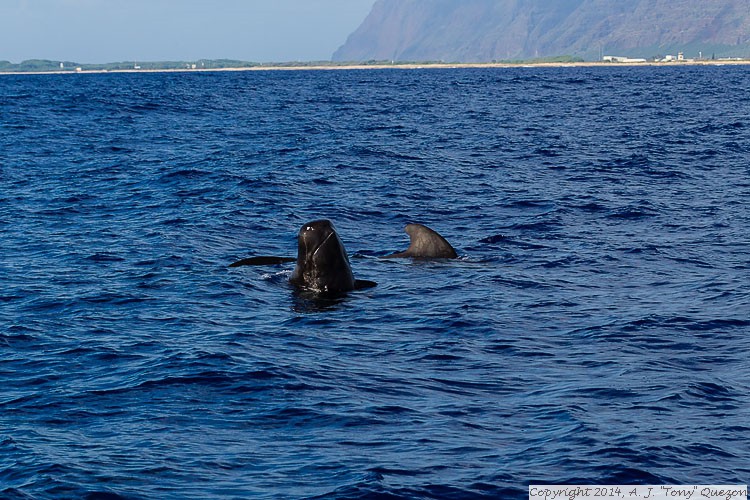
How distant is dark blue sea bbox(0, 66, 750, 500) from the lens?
10281 mm

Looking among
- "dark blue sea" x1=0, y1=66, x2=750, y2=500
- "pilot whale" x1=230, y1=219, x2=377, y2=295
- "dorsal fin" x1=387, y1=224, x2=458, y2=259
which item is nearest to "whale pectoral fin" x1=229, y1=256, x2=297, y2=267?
"dark blue sea" x1=0, y1=66, x2=750, y2=500

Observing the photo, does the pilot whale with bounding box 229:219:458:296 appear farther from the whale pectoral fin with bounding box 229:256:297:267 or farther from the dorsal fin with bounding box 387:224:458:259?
the dorsal fin with bounding box 387:224:458:259

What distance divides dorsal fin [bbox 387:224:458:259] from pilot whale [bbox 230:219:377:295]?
9.13 ft

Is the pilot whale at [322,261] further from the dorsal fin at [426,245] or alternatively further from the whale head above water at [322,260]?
the dorsal fin at [426,245]

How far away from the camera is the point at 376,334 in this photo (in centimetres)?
1516

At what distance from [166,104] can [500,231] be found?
54308 mm

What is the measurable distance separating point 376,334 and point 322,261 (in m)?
2.74

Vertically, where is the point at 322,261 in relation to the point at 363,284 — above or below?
above

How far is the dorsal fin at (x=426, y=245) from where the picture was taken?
20297 mm

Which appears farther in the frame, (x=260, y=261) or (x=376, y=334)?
(x=260, y=261)

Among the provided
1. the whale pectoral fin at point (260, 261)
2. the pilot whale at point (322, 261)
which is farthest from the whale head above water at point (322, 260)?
the whale pectoral fin at point (260, 261)

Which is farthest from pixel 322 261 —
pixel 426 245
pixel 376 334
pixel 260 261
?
→ pixel 426 245

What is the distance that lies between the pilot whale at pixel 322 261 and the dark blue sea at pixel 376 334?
42 cm

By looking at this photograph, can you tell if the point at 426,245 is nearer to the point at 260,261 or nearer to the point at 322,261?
the point at 260,261
